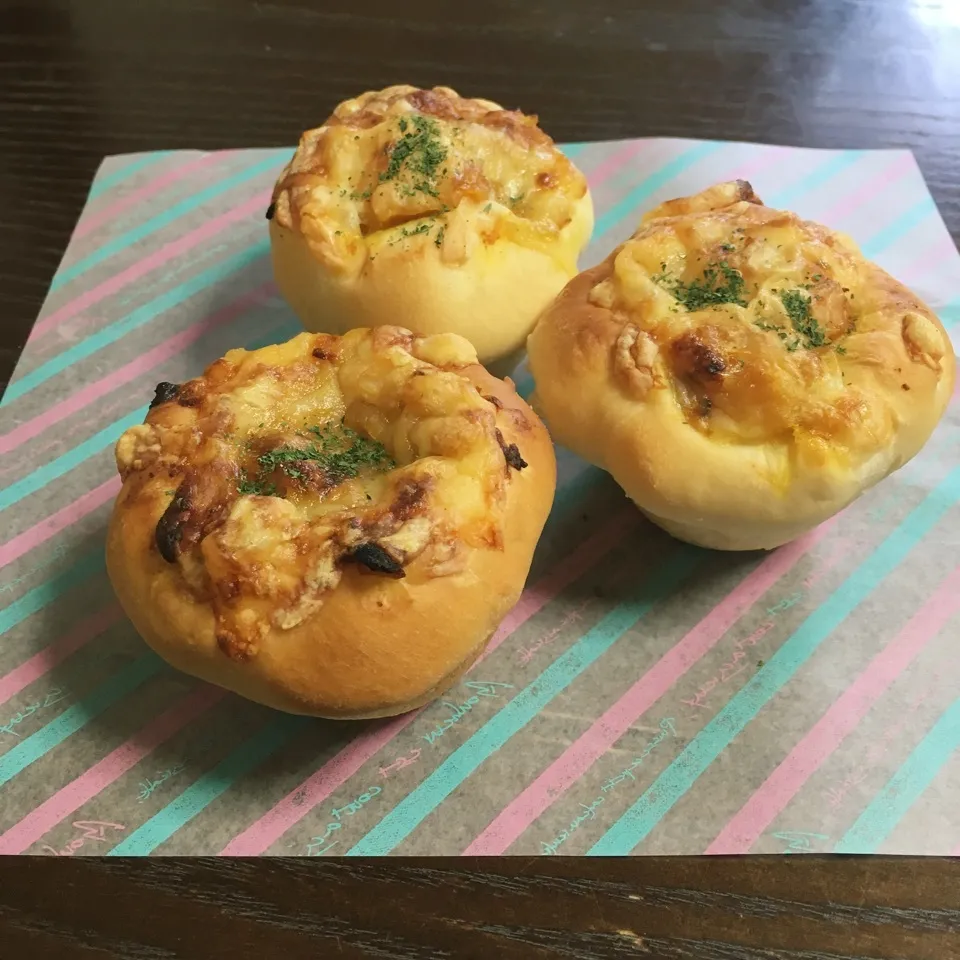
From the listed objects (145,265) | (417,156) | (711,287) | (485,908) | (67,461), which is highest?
(417,156)

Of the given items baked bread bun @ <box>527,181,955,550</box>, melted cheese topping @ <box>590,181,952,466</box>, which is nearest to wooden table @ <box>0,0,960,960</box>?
baked bread bun @ <box>527,181,955,550</box>

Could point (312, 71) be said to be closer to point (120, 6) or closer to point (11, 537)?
point (120, 6)

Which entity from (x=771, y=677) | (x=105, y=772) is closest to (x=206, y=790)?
(x=105, y=772)

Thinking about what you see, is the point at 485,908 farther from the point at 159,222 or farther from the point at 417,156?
the point at 159,222

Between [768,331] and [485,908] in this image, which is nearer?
[485,908]

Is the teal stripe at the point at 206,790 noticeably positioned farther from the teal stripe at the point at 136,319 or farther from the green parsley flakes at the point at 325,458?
the teal stripe at the point at 136,319

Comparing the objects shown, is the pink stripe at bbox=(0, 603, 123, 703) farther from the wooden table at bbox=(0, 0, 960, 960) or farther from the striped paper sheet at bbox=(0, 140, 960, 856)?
the wooden table at bbox=(0, 0, 960, 960)
